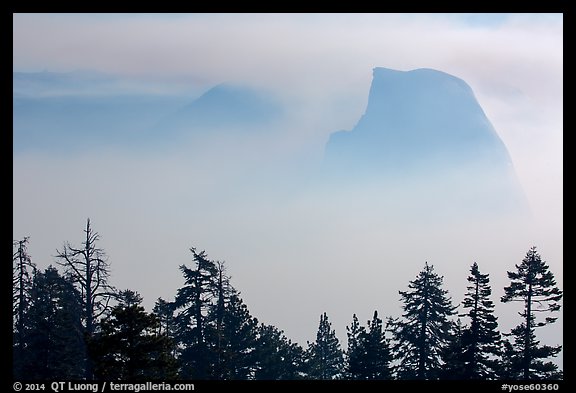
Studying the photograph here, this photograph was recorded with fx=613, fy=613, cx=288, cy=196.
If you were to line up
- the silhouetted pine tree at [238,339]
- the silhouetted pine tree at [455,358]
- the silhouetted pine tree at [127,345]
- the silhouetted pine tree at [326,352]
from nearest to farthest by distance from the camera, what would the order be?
the silhouetted pine tree at [127,345] → the silhouetted pine tree at [455,358] → the silhouetted pine tree at [238,339] → the silhouetted pine tree at [326,352]

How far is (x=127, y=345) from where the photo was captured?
22.1 meters

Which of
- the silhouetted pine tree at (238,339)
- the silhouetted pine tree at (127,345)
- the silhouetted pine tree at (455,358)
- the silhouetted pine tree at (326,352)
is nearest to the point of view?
the silhouetted pine tree at (127,345)

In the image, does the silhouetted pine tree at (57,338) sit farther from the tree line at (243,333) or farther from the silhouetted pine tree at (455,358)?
the silhouetted pine tree at (455,358)

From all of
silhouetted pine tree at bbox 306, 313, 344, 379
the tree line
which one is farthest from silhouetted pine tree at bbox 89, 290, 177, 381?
silhouetted pine tree at bbox 306, 313, 344, 379

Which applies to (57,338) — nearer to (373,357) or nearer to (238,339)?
(238,339)

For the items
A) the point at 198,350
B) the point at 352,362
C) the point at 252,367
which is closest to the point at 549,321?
the point at 352,362

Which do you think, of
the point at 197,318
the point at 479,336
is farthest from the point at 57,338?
the point at 479,336

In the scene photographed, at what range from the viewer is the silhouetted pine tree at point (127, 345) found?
71.4ft

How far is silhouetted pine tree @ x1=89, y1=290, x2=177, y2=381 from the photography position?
21.8 m

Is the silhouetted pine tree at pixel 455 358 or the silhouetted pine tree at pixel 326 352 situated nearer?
the silhouetted pine tree at pixel 455 358

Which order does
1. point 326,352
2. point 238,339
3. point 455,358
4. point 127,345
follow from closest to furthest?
point 127,345 < point 455,358 < point 238,339 < point 326,352

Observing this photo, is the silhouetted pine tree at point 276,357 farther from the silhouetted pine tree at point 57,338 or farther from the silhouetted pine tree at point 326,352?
the silhouetted pine tree at point 57,338

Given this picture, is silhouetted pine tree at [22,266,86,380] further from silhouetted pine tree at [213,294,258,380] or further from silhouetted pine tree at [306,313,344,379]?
silhouetted pine tree at [306,313,344,379]

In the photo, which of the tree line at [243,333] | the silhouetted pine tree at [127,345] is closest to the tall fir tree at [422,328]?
the tree line at [243,333]
